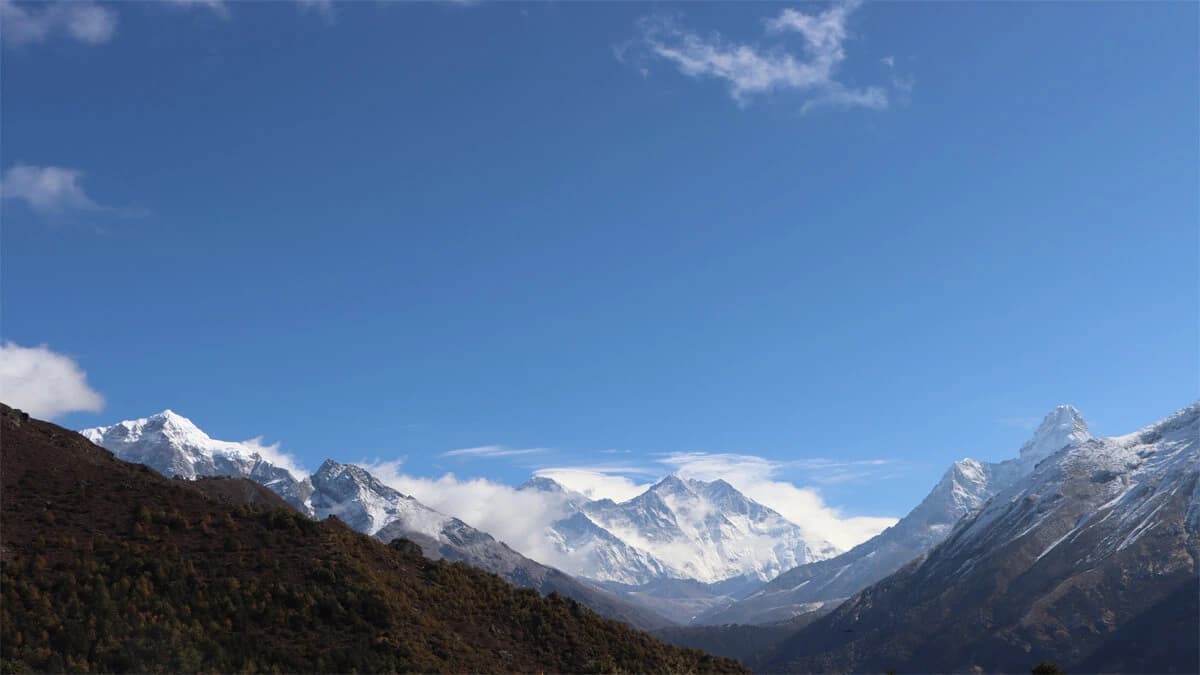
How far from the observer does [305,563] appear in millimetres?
96562

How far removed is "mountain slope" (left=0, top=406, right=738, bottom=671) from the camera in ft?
264

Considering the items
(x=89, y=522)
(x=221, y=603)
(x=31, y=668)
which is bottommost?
(x=31, y=668)

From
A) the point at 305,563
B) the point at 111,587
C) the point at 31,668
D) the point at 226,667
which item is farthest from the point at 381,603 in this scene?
the point at 31,668

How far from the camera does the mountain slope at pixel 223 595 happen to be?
80500 millimetres

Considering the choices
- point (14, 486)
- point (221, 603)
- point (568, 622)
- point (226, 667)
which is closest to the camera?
point (226, 667)

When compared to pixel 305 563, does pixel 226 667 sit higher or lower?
lower

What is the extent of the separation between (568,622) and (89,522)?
46.2m

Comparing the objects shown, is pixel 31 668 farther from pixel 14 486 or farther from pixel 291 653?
pixel 14 486

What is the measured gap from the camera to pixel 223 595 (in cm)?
8806

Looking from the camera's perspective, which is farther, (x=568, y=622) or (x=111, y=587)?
(x=568, y=622)

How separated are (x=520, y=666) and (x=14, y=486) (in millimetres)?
50431

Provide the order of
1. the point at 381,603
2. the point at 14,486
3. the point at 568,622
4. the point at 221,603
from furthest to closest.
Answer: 1. the point at 568,622
2. the point at 14,486
3. the point at 381,603
4. the point at 221,603

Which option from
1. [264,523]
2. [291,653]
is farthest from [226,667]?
[264,523]

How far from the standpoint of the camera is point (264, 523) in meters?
104
